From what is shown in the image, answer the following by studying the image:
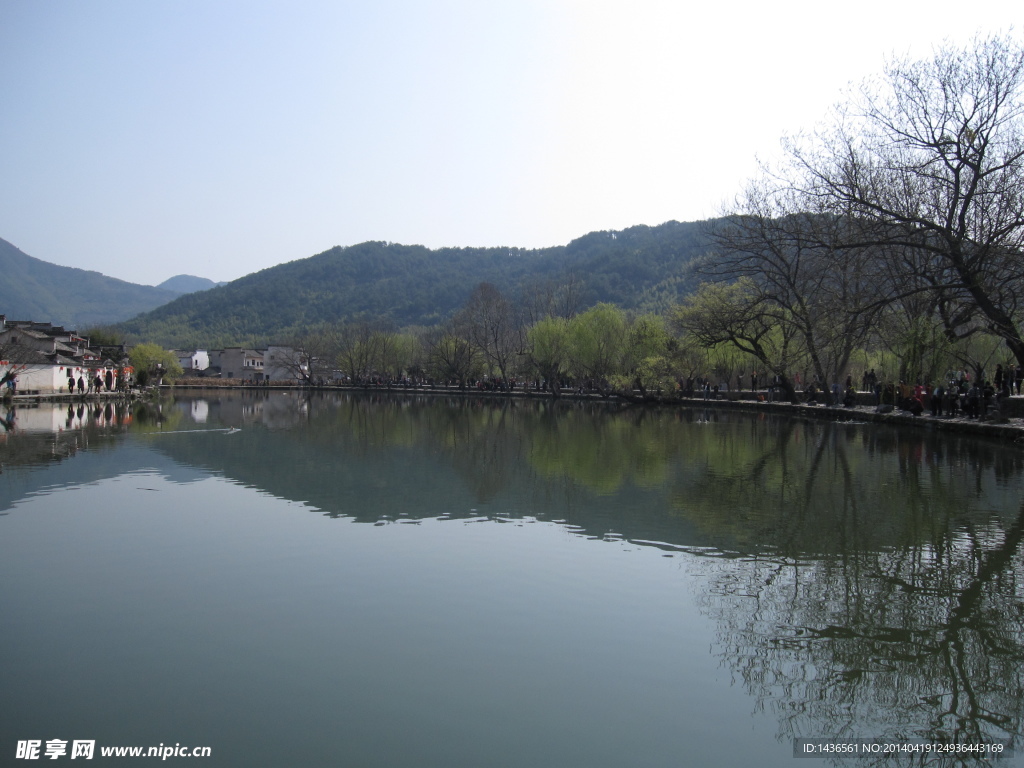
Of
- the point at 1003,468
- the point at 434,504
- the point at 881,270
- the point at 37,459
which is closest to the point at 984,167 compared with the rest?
the point at 881,270

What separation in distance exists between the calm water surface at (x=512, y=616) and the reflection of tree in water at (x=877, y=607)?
0.03 meters

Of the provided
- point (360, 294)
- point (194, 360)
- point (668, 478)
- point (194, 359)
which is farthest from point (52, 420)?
point (360, 294)

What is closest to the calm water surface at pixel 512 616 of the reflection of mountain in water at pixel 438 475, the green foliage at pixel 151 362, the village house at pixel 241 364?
the reflection of mountain in water at pixel 438 475

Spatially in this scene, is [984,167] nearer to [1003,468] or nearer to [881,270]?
[881,270]

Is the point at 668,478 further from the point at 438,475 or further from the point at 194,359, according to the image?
the point at 194,359

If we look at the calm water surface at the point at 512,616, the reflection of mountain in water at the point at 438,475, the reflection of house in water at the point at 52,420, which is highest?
the reflection of house in water at the point at 52,420

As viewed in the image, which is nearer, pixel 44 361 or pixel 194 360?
pixel 44 361

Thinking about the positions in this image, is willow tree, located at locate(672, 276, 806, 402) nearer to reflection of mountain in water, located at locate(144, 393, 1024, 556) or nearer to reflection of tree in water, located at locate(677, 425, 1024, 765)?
reflection of mountain in water, located at locate(144, 393, 1024, 556)

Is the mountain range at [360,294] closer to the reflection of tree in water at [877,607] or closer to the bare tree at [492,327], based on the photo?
the bare tree at [492,327]

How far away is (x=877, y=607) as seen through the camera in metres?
7.55

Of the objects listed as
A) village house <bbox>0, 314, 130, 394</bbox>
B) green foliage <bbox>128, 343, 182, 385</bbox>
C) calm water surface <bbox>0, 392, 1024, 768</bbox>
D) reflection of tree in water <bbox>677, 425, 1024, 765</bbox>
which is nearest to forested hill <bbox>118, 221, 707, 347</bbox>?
green foliage <bbox>128, 343, 182, 385</bbox>

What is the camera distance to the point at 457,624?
7.23 metres

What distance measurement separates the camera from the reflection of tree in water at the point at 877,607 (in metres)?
5.56

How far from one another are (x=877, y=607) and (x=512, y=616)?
3626mm
